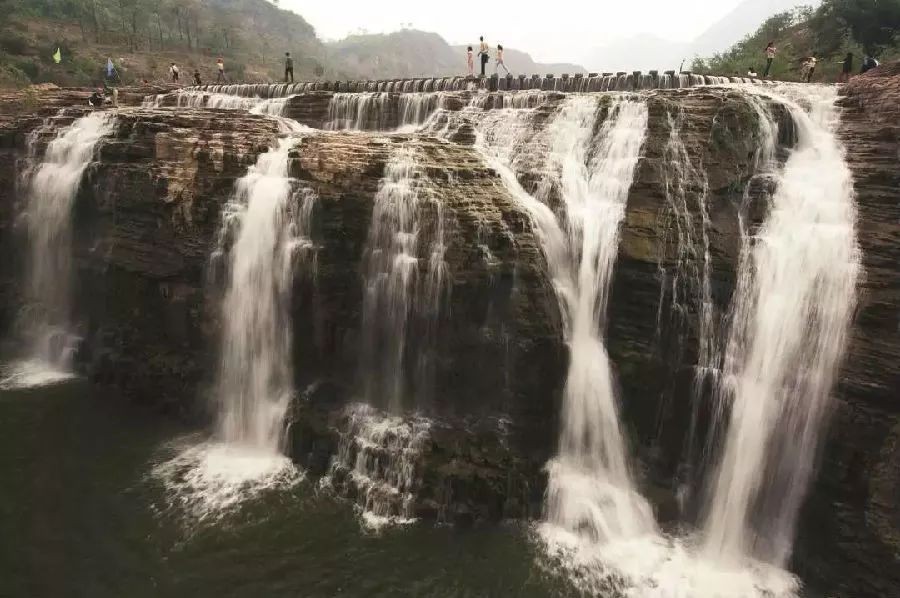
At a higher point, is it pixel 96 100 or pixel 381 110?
pixel 381 110

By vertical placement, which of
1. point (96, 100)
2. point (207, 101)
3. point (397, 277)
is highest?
point (207, 101)

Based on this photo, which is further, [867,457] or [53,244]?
[53,244]

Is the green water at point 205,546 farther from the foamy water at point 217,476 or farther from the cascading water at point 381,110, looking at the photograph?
the cascading water at point 381,110

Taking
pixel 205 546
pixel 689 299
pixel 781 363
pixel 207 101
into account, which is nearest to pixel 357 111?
pixel 207 101

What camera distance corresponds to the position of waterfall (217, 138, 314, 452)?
11.3 m

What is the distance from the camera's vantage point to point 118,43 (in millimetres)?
42781

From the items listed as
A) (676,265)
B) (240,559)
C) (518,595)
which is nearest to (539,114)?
(676,265)

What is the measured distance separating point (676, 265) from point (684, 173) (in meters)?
2.20

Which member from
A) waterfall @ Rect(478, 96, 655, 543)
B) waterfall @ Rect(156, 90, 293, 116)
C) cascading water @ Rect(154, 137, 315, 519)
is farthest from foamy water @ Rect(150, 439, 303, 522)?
waterfall @ Rect(156, 90, 293, 116)

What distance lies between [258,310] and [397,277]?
347 centimetres

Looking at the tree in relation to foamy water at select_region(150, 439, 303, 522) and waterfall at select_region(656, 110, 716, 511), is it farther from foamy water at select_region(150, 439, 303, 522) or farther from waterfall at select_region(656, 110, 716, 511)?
foamy water at select_region(150, 439, 303, 522)

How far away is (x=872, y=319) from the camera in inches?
311

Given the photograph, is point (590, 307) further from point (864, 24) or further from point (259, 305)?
point (864, 24)

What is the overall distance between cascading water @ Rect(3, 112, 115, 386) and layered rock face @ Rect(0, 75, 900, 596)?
260 centimetres
